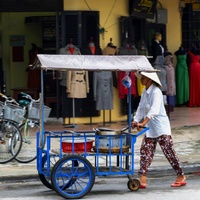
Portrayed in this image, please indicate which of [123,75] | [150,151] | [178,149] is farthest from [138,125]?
[123,75]

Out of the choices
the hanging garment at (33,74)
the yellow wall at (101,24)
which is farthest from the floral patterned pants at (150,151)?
the hanging garment at (33,74)

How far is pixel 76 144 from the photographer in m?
9.39

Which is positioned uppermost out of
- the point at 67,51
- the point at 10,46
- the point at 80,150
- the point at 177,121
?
the point at 10,46

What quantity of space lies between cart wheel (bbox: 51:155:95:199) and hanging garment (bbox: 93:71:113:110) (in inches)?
278

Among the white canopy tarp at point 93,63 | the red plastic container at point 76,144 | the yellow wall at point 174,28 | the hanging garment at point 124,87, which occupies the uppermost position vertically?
the yellow wall at point 174,28

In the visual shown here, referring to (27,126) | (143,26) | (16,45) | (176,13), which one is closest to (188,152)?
(27,126)

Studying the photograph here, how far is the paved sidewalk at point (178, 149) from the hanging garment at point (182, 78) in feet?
2.93

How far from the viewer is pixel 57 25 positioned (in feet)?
54.4

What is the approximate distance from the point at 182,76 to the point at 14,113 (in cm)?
978

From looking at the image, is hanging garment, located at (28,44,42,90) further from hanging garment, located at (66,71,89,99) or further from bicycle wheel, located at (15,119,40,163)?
bicycle wheel, located at (15,119,40,163)

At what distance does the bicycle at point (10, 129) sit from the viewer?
477 inches

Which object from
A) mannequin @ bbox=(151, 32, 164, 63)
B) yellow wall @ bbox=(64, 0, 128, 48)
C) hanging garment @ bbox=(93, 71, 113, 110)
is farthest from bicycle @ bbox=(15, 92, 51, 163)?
mannequin @ bbox=(151, 32, 164, 63)

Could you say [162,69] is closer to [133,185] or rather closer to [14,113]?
[14,113]

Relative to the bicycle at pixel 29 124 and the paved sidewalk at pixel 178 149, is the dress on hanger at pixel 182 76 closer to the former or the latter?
the paved sidewalk at pixel 178 149
